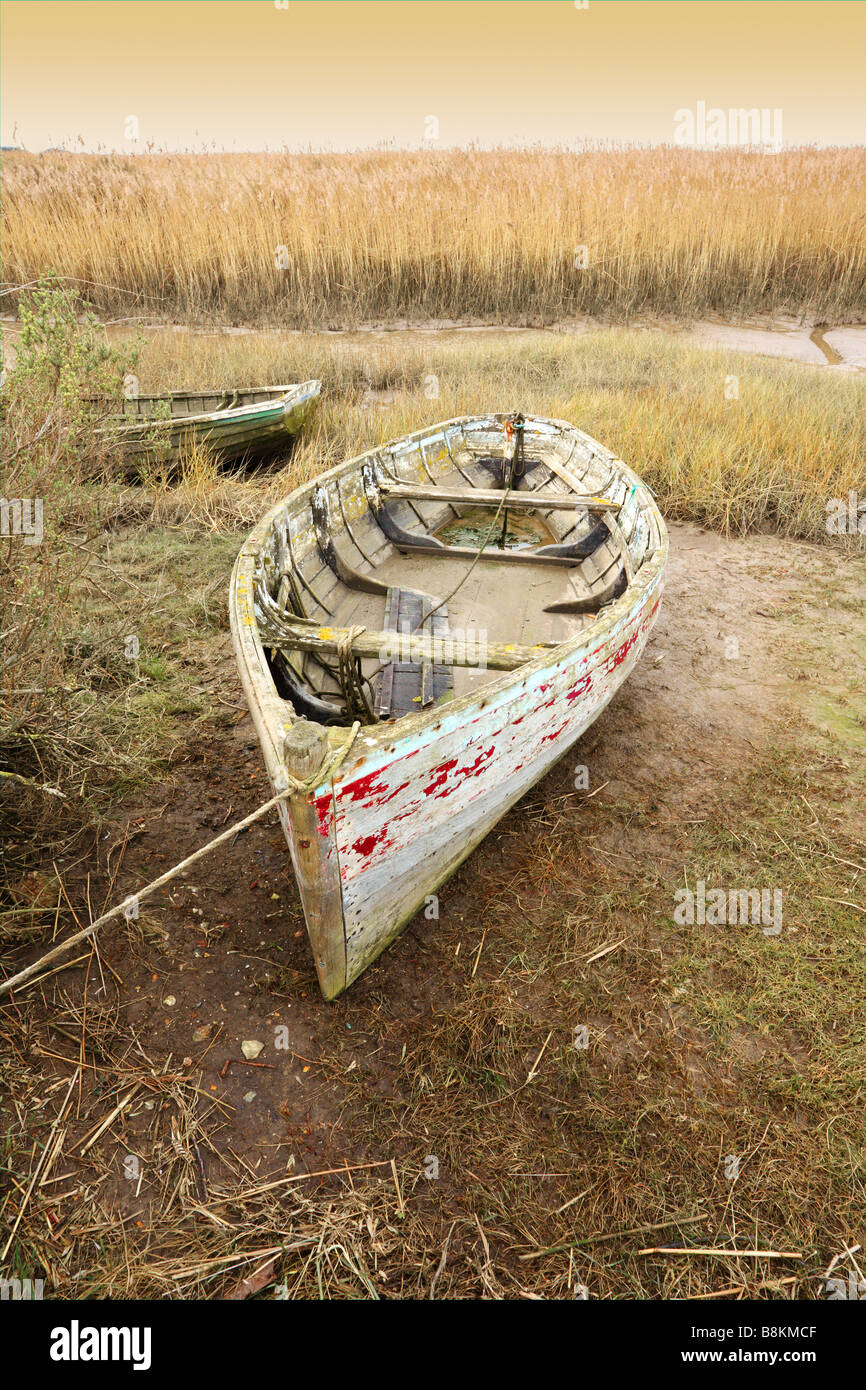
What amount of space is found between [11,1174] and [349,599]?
308 centimetres

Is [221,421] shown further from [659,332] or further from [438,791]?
[659,332]

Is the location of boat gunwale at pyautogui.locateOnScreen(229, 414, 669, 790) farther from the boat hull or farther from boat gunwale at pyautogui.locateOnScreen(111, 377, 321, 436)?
boat gunwale at pyautogui.locateOnScreen(111, 377, 321, 436)

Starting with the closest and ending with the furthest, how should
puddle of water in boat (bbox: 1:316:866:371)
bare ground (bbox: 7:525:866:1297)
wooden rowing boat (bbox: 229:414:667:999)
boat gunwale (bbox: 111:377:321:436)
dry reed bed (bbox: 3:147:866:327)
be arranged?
bare ground (bbox: 7:525:866:1297), wooden rowing boat (bbox: 229:414:667:999), boat gunwale (bbox: 111:377:321:436), puddle of water in boat (bbox: 1:316:866:371), dry reed bed (bbox: 3:147:866:327)

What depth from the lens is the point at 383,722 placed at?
2740 mm

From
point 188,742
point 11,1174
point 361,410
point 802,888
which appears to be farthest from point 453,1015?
point 361,410

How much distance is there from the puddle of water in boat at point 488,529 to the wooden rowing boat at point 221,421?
1.97 meters

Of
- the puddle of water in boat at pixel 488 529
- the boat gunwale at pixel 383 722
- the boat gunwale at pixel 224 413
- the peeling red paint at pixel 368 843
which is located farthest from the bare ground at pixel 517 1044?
the boat gunwale at pixel 224 413

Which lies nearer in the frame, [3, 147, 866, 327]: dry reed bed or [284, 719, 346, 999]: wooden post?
[284, 719, 346, 999]: wooden post

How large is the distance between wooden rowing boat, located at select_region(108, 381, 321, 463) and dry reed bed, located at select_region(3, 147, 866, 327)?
5540mm

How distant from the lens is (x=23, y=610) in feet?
9.84

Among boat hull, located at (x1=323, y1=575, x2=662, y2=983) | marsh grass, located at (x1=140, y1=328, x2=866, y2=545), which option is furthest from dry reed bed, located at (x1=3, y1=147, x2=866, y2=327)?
boat hull, located at (x1=323, y1=575, x2=662, y2=983)

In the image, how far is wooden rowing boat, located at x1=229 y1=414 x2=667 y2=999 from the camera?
2348 millimetres

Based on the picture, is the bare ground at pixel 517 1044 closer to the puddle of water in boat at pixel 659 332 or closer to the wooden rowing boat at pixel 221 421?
the wooden rowing boat at pixel 221 421

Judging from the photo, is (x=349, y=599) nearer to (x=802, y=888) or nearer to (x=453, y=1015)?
(x=453, y=1015)
